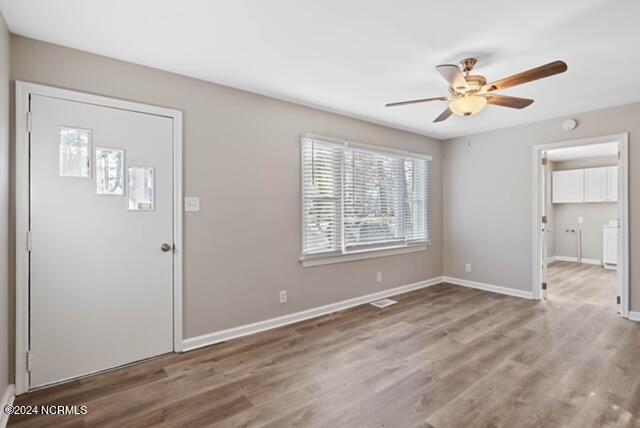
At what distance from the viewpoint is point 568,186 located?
7.08 meters

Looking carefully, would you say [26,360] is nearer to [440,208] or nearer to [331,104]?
[331,104]

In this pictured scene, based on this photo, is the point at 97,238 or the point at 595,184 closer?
the point at 97,238

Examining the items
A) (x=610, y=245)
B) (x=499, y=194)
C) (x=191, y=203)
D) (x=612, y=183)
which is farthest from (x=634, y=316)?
(x=191, y=203)

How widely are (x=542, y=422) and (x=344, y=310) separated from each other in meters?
2.31

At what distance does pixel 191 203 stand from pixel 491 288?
4.54m

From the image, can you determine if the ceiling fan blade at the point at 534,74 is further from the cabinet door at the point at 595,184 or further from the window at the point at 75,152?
the cabinet door at the point at 595,184

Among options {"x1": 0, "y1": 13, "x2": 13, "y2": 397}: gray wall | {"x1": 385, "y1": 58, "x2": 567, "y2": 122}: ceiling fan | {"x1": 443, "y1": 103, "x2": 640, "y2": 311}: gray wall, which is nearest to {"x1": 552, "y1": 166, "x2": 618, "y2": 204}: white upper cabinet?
{"x1": 443, "y1": 103, "x2": 640, "y2": 311}: gray wall

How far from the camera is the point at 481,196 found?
4.93 meters

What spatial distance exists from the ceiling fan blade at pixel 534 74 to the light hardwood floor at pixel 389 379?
224 centimetres

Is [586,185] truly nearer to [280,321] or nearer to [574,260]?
[574,260]

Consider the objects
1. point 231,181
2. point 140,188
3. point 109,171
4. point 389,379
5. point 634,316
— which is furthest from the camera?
point 634,316

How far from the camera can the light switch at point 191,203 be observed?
2.83m

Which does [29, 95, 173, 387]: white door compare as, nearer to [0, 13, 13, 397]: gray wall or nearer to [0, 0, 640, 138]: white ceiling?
[0, 13, 13, 397]: gray wall

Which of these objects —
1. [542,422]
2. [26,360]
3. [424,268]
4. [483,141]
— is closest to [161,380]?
[26,360]
